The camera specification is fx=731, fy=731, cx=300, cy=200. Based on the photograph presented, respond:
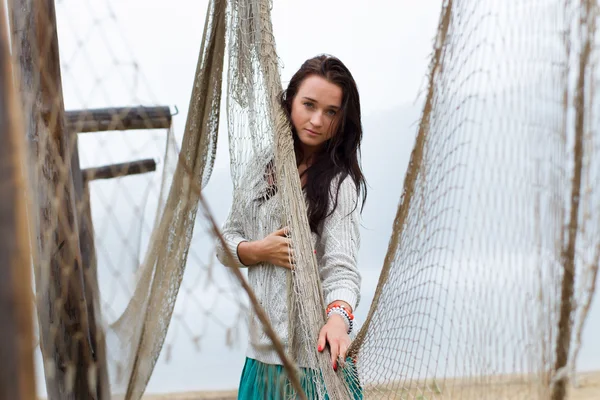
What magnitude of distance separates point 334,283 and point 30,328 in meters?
1.13

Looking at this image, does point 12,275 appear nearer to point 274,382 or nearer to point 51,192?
point 51,192

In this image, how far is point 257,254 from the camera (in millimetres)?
1673

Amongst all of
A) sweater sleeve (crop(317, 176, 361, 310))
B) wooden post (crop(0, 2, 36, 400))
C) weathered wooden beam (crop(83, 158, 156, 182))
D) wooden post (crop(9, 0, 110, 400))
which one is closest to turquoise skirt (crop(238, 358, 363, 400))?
sweater sleeve (crop(317, 176, 361, 310))

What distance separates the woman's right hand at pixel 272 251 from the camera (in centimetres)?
161

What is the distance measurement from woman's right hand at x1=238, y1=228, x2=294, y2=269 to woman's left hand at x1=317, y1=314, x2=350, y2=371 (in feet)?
0.56

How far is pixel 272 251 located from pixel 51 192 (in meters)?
0.49

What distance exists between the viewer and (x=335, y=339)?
1450 mm

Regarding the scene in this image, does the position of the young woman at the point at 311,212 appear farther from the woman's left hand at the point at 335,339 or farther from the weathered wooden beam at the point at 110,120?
the weathered wooden beam at the point at 110,120

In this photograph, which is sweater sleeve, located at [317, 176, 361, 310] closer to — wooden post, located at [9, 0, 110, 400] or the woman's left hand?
the woman's left hand

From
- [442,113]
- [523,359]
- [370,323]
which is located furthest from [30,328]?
[370,323]

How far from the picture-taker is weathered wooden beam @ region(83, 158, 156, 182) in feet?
5.30

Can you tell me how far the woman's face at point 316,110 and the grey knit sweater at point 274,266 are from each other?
12cm

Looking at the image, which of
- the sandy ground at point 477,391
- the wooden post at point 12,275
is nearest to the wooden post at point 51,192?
the sandy ground at point 477,391

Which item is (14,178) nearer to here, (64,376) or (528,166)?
(528,166)
